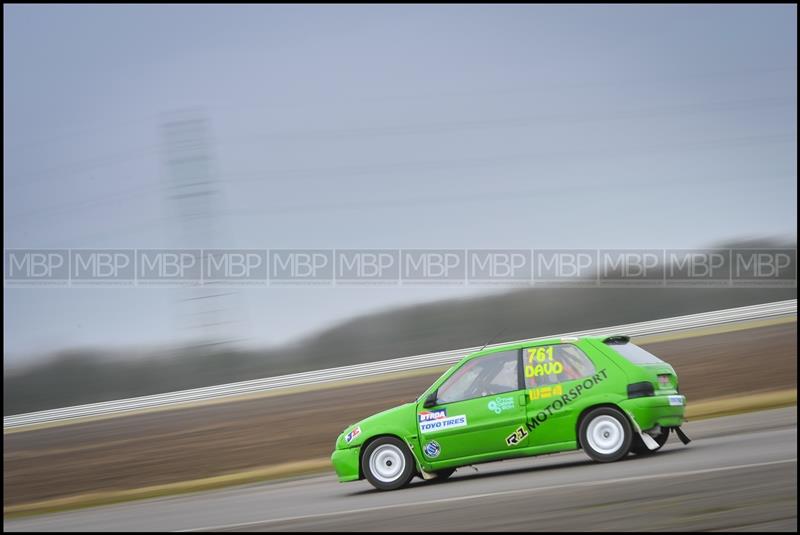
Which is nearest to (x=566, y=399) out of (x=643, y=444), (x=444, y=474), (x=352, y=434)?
(x=643, y=444)

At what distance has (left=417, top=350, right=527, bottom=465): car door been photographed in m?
9.72

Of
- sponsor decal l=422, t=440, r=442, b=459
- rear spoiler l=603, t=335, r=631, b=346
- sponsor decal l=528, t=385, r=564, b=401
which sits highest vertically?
rear spoiler l=603, t=335, r=631, b=346

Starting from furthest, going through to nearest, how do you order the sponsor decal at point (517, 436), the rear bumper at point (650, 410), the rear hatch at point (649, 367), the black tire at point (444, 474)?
1. the black tire at point (444, 474)
2. the sponsor decal at point (517, 436)
3. the rear hatch at point (649, 367)
4. the rear bumper at point (650, 410)

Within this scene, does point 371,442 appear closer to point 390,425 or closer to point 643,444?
point 390,425

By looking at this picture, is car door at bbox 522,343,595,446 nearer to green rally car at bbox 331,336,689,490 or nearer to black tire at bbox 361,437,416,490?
green rally car at bbox 331,336,689,490

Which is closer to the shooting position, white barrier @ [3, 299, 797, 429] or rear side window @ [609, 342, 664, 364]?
rear side window @ [609, 342, 664, 364]

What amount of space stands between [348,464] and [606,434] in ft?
9.15

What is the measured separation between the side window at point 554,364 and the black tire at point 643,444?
81 centimetres

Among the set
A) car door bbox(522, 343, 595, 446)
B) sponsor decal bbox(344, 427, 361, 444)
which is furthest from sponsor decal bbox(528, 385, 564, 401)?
sponsor decal bbox(344, 427, 361, 444)

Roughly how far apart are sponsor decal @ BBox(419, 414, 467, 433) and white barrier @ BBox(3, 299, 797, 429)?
1035 centimetres

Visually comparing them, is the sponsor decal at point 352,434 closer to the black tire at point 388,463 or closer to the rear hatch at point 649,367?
the black tire at point 388,463

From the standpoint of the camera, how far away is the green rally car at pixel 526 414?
940 cm

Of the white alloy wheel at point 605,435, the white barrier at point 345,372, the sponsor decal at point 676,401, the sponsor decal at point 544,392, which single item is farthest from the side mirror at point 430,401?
the white barrier at point 345,372

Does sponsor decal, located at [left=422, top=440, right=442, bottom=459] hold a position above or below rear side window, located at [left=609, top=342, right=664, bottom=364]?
below
